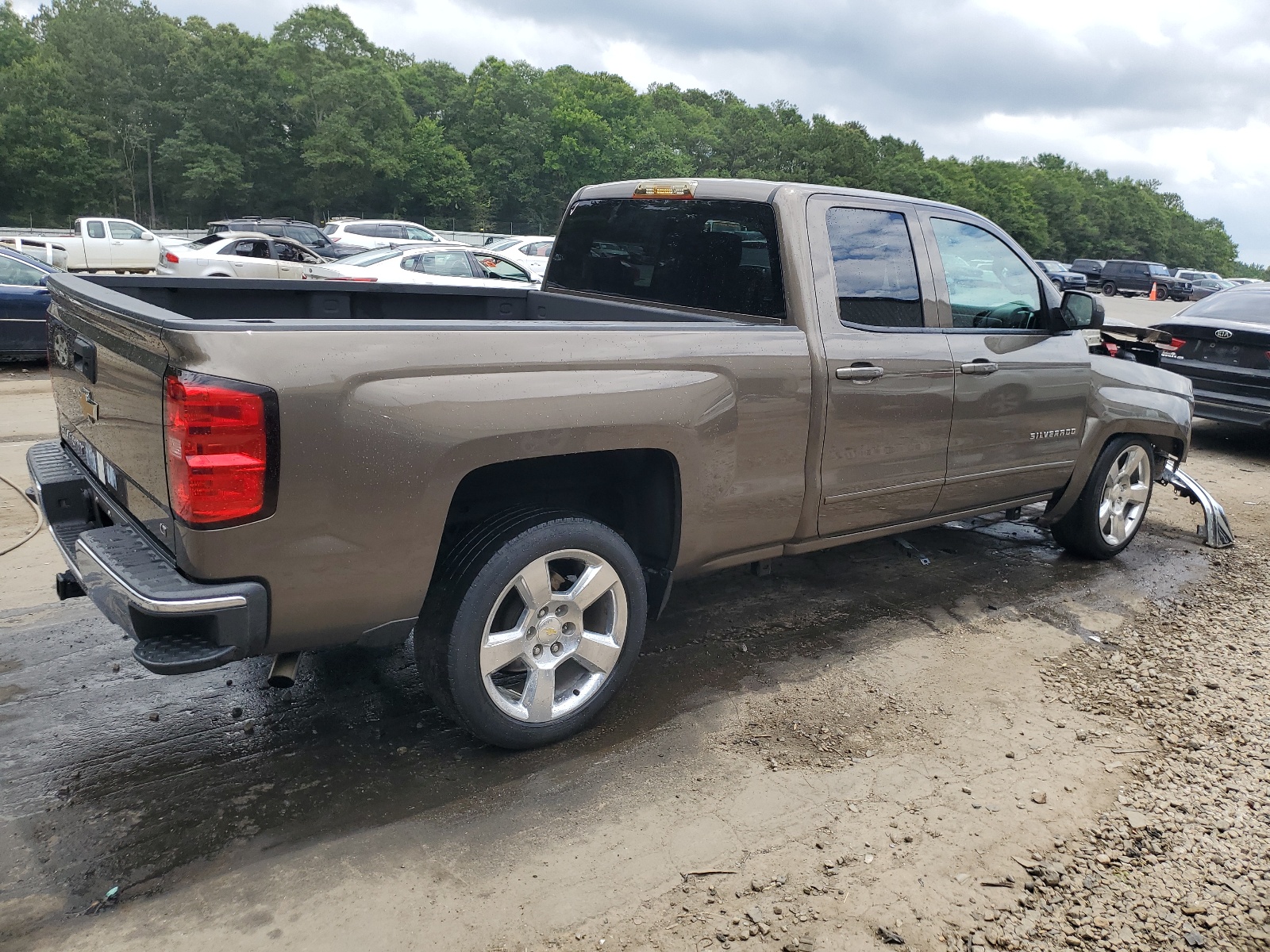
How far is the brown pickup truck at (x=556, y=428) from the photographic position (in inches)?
102

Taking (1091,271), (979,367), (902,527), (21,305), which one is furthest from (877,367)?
(1091,271)

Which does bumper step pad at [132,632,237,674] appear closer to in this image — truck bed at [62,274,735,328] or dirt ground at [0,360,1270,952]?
dirt ground at [0,360,1270,952]

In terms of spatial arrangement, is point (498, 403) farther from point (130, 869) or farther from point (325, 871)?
point (130, 869)

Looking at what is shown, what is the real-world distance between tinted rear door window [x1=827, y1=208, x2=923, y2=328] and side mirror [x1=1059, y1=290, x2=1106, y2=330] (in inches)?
44.8

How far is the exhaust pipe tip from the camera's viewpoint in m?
2.91

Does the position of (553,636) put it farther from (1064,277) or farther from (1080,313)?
(1064,277)

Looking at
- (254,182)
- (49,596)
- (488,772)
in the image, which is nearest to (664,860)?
(488,772)

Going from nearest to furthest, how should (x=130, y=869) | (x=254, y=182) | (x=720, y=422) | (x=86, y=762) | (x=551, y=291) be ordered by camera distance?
(x=130, y=869), (x=86, y=762), (x=720, y=422), (x=551, y=291), (x=254, y=182)

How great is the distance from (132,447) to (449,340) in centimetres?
100

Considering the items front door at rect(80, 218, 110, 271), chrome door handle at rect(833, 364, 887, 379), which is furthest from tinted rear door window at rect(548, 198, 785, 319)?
front door at rect(80, 218, 110, 271)

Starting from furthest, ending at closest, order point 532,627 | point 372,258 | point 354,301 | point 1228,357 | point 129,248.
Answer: point 129,248, point 372,258, point 1228,357, point 354,301, point 532,627

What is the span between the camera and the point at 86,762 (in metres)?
3.16

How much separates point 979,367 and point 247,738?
137 inches

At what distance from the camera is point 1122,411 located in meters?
5.43
